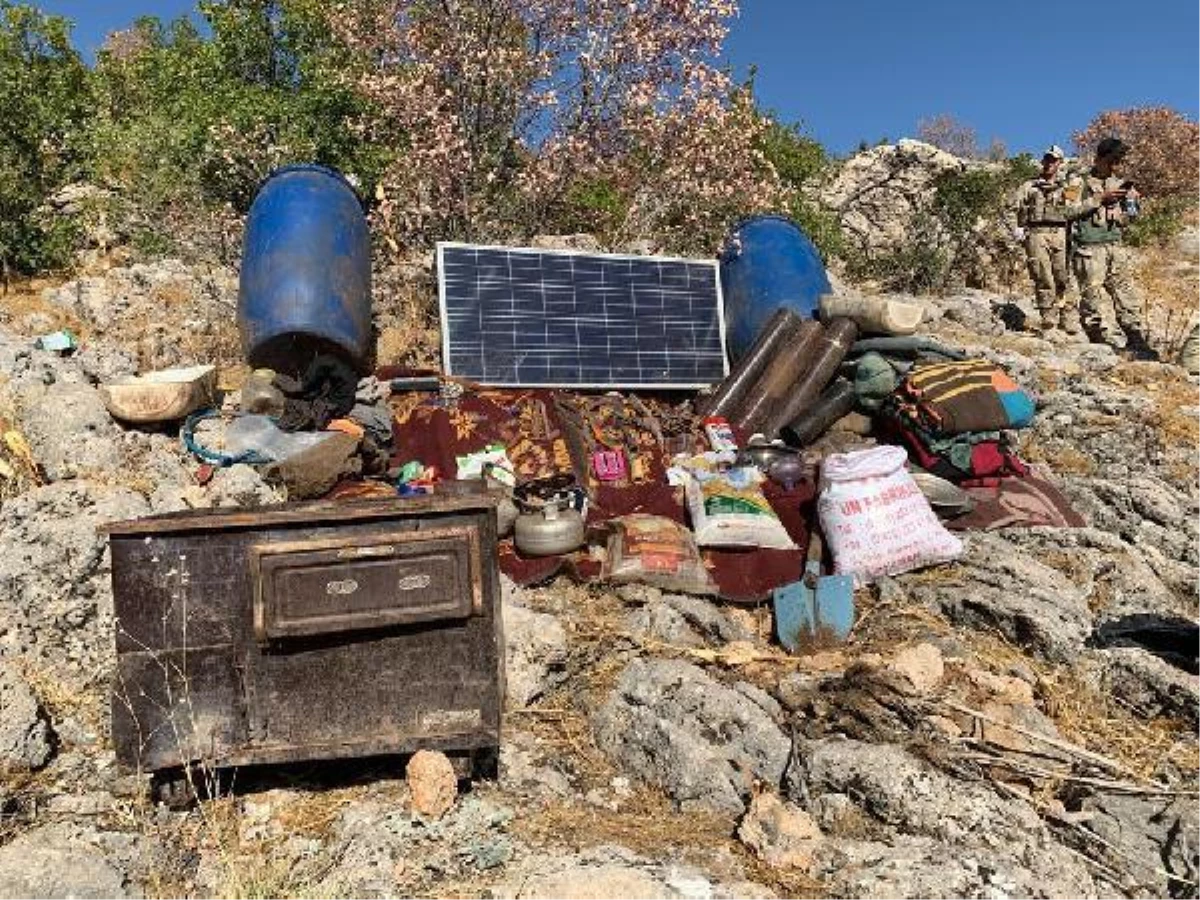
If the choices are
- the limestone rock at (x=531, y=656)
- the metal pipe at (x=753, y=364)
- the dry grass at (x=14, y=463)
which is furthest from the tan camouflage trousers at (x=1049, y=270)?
the dry grass at (x=14, y=463)

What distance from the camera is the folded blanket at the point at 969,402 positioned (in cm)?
632

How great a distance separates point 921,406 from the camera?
6551 millimetres

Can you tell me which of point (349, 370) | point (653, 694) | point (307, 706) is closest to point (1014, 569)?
point (653, 694)

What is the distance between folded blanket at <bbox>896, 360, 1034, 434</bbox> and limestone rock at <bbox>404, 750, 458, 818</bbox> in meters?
4.27

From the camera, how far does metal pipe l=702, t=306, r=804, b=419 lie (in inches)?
295

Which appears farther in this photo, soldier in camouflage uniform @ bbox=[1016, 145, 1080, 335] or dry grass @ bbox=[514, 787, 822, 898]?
soldier in camouflage uniform @ bbox=[1016, 145, 1080, 335]

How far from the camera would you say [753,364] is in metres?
7.63

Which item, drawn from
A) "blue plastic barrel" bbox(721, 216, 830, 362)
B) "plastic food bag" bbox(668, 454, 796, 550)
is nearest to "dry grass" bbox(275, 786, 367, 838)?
"plastic food bag" bbox(668, 454, 796, 550)

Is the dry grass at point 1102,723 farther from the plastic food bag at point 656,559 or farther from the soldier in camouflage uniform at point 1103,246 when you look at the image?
the soldier in camouflage uniform at point 1103,246

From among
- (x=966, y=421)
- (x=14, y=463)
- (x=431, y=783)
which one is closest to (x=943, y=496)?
(x=966, y=421)

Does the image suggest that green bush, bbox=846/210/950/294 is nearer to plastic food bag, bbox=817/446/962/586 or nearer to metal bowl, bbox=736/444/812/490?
metal bowl, bbox=736/444/812/490

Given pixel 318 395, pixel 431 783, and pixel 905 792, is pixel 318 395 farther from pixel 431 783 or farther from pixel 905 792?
pixel 905 792

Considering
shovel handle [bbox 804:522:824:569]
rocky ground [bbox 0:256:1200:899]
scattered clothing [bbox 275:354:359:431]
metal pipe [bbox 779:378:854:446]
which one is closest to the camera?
rocky ground [bbox 0:256:1200:899]

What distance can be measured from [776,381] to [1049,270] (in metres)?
4.67
